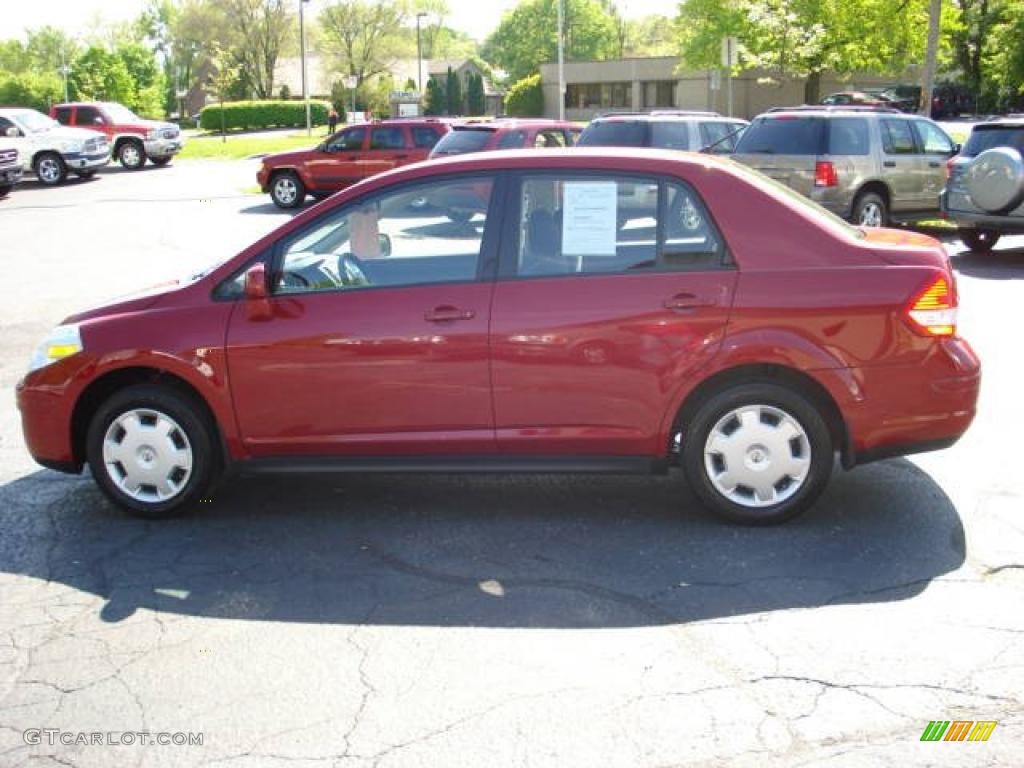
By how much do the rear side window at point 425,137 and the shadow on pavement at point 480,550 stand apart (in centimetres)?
1730

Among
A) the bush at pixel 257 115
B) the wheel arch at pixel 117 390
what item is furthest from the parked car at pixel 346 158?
the bush at pixel 257 115

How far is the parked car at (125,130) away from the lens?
1302 inches

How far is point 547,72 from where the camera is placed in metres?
70.7

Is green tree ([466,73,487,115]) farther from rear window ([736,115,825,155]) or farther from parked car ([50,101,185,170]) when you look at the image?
rear window ([736,115,825,155])

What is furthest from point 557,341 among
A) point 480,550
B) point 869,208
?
point 869,208

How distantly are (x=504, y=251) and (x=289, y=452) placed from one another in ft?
4.61

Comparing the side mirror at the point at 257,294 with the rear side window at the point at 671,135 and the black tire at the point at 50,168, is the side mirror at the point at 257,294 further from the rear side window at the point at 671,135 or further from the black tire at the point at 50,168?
the black tire at the point at 50,168

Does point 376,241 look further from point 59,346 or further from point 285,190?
point 285,190

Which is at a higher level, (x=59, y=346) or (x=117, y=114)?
(x=117, y=114)

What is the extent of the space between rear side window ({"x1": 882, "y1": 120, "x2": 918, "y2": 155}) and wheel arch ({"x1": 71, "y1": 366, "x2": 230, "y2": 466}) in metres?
12.0

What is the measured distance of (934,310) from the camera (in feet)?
16.4

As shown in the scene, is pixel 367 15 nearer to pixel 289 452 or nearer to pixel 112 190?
pixel 112 190

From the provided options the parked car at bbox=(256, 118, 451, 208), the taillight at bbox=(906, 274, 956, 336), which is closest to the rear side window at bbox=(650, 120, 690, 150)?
the parked car at bbox=(256, 118, 451, 208)

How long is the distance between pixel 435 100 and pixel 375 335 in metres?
70.6
